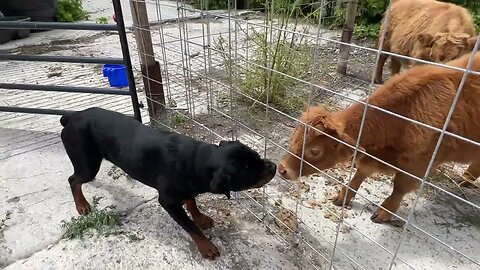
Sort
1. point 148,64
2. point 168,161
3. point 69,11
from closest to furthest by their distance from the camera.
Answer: point 168,161
point 148,64
point 69,11

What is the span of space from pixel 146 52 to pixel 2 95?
8.04ft

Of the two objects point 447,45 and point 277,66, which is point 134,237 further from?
point 447,45

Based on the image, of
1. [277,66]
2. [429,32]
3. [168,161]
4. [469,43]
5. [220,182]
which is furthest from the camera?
[429,32]

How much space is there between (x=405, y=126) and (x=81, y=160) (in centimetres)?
229

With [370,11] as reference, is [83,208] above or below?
below

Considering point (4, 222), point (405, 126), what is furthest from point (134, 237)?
point (405, 126)

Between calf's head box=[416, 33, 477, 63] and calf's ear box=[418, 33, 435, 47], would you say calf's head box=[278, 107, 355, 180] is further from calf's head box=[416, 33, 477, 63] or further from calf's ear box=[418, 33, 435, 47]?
calf's ear box=[418, 33, 435, 47]

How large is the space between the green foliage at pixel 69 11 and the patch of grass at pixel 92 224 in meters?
7.68

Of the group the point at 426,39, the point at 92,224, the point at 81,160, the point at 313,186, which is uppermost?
the point at 426,39

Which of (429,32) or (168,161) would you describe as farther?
(429,32)

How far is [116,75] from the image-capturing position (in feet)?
15.6

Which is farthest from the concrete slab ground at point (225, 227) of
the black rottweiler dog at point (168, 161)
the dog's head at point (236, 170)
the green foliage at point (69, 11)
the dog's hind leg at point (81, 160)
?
the green foliage at point (69, 11)

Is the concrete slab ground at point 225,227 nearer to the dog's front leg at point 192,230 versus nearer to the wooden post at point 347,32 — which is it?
the dog's front leg at point 192,230

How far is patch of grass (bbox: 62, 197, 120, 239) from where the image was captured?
2.53 meters
